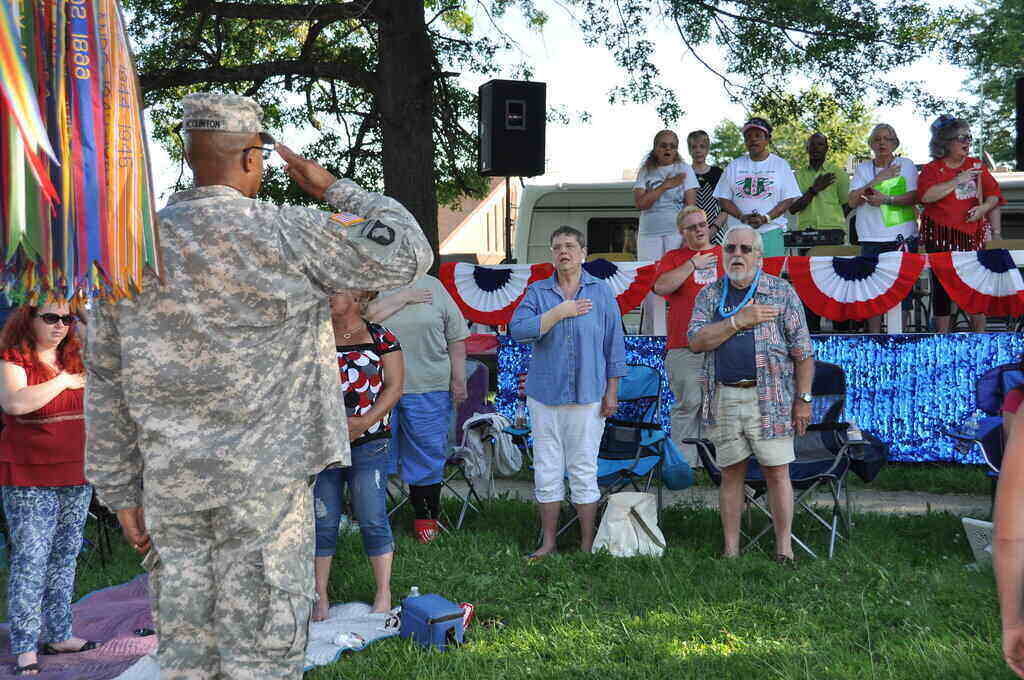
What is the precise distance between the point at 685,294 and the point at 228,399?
195 inches

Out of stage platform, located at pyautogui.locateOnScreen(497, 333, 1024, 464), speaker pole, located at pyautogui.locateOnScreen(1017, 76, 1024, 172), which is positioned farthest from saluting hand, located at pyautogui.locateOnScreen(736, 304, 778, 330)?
speaker pole, located at pyautogui.locateOnScreen(1017, 76, 1024, 172)

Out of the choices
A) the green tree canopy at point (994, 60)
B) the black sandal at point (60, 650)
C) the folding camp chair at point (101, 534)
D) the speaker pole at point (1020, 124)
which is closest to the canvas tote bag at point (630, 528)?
the black sandal at point (60, 650)

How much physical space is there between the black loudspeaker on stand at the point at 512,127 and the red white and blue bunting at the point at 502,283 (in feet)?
7.14

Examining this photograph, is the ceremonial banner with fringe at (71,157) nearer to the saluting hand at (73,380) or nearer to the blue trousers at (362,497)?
the saluting hand at (73,380)

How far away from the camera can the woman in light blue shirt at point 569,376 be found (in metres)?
5.74

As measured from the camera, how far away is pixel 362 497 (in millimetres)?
4727

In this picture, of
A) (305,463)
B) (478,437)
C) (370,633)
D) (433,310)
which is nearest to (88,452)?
(305,463)

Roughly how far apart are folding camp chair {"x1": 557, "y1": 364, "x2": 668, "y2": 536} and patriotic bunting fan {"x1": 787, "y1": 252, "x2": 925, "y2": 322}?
205 cm

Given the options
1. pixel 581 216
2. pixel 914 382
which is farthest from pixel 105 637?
pixel 581 216

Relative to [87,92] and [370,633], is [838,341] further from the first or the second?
[87,92]

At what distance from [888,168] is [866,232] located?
588 mm

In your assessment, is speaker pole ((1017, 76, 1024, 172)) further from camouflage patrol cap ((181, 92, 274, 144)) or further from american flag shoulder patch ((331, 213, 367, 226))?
camouflage patrol cap ((181, 92, 274, 144))

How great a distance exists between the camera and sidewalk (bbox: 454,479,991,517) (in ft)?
21.9

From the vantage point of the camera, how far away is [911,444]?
7875 mm
